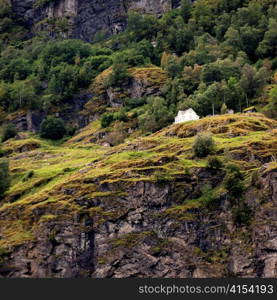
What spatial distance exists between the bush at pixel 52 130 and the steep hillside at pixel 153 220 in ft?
169

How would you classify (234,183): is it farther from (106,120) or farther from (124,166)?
(106,120)

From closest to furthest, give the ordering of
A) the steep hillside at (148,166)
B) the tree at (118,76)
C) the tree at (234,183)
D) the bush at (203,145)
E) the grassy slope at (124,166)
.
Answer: the steep hillside at (148,166) < the tree at (234,183) < the grassy slope at (124,166) < the bush at (203,145) < the tree at (118,76)

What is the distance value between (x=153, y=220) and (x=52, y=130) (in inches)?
2737

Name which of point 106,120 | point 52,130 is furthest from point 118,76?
point 52,130

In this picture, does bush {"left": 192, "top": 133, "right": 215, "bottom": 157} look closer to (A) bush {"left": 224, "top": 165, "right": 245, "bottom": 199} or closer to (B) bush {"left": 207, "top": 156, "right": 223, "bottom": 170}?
(B) bush {"left": 207, "top": 156, "right": 223, "bottom": 170}

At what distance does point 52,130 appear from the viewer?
139750mm

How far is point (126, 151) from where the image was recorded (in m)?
95.6

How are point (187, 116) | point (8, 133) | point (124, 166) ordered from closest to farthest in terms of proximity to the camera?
1. point (124, 166)
2. point (187, 116)
3. point (8, 133)

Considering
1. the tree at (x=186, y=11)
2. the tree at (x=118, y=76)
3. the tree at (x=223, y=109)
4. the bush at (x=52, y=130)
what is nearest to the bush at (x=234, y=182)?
the tree at (x=223, y=109)

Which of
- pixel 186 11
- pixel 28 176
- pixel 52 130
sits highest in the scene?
pixel 186 11

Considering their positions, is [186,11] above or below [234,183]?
above

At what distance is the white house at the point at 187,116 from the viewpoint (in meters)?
112

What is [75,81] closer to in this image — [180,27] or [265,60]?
[180,27]

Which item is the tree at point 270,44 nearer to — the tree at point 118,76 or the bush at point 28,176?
the tree at point 118,76
